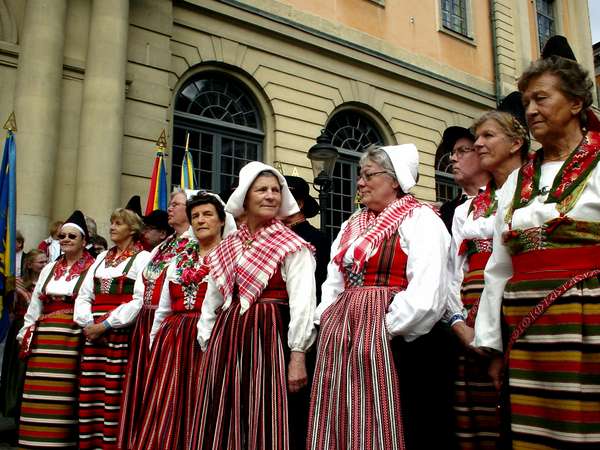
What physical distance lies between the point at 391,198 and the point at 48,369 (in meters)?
3.40

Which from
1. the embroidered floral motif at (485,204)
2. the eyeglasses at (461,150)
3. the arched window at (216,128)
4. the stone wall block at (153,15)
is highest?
the stone wall block at (153,15)

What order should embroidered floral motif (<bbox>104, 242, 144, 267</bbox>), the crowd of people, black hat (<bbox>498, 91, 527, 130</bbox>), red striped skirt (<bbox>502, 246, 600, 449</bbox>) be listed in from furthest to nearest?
embroidered floral motif (<bbox>104, 242, 144, 267</bbox>), black hat (<bbox>498, 91, 527, 130</bbox>), the crowd of people, red striped skirt (<bbox>502, 246, 600, 449</bbox>)

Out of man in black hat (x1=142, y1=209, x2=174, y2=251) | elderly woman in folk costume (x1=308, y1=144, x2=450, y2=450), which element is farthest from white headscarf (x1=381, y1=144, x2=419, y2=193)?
man in black hat (x1=142, y1=209, x2=174, y2=251)

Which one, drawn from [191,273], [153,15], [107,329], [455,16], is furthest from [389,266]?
[455,16]

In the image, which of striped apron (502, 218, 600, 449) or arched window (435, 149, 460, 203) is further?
arched window (435, 149, 460, 203)

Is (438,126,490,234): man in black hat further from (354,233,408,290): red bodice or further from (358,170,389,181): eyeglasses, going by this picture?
(354,233,408,290): red bodice

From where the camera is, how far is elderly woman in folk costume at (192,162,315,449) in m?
3.11

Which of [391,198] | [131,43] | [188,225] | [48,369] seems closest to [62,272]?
[48,369]

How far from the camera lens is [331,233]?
1305 cm

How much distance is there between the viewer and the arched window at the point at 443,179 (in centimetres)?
1528

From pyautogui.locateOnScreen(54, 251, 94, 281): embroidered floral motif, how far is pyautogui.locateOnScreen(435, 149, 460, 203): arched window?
37.8 feet

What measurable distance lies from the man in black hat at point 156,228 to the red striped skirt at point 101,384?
99cm

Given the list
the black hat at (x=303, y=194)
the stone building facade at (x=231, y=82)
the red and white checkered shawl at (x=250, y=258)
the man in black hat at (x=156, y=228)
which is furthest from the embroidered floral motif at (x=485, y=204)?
the stone building facade at (x=231, y=82)

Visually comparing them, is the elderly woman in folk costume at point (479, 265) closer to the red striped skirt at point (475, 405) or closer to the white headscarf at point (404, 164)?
the red striped skirt at point (475, 405)
